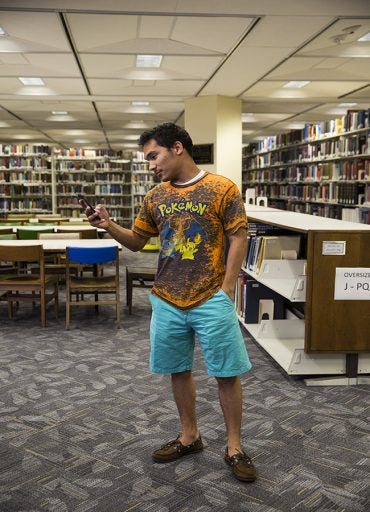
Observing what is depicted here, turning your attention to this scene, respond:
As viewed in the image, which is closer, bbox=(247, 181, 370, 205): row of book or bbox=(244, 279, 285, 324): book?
bbox=(244, 279, 285, 324): book

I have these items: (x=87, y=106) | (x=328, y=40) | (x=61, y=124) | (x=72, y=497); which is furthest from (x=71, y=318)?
(x=61, y=124)

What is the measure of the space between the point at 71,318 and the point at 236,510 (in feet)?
11.3

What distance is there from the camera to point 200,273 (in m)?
2.12

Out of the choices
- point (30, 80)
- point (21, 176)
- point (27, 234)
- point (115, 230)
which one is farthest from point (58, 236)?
point (21, 176)

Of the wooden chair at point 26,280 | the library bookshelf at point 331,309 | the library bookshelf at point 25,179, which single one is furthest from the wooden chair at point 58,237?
the library bookshelf at point 25,179

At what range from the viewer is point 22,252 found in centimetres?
471

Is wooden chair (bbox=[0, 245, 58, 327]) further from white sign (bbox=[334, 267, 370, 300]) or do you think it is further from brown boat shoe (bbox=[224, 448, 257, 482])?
brown boat shoe (bbox=[224, 448, 257, 482])

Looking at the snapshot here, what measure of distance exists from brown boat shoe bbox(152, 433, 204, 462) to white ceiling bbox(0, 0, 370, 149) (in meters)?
3.42

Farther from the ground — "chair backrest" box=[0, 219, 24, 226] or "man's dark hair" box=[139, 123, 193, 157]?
"man's dark hair" box=[139, 123, 193, 157]

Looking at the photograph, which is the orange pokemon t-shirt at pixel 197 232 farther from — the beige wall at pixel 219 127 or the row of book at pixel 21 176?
the row of book at pixel 21 176

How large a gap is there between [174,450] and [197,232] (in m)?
1.04

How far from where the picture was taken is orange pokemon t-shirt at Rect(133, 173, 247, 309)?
6.92ft

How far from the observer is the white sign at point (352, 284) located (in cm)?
313

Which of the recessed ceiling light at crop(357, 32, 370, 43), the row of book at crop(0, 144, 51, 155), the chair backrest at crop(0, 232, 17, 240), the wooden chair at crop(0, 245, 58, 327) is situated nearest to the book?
the wooden chair at crop(0, 245, 58, 327)
